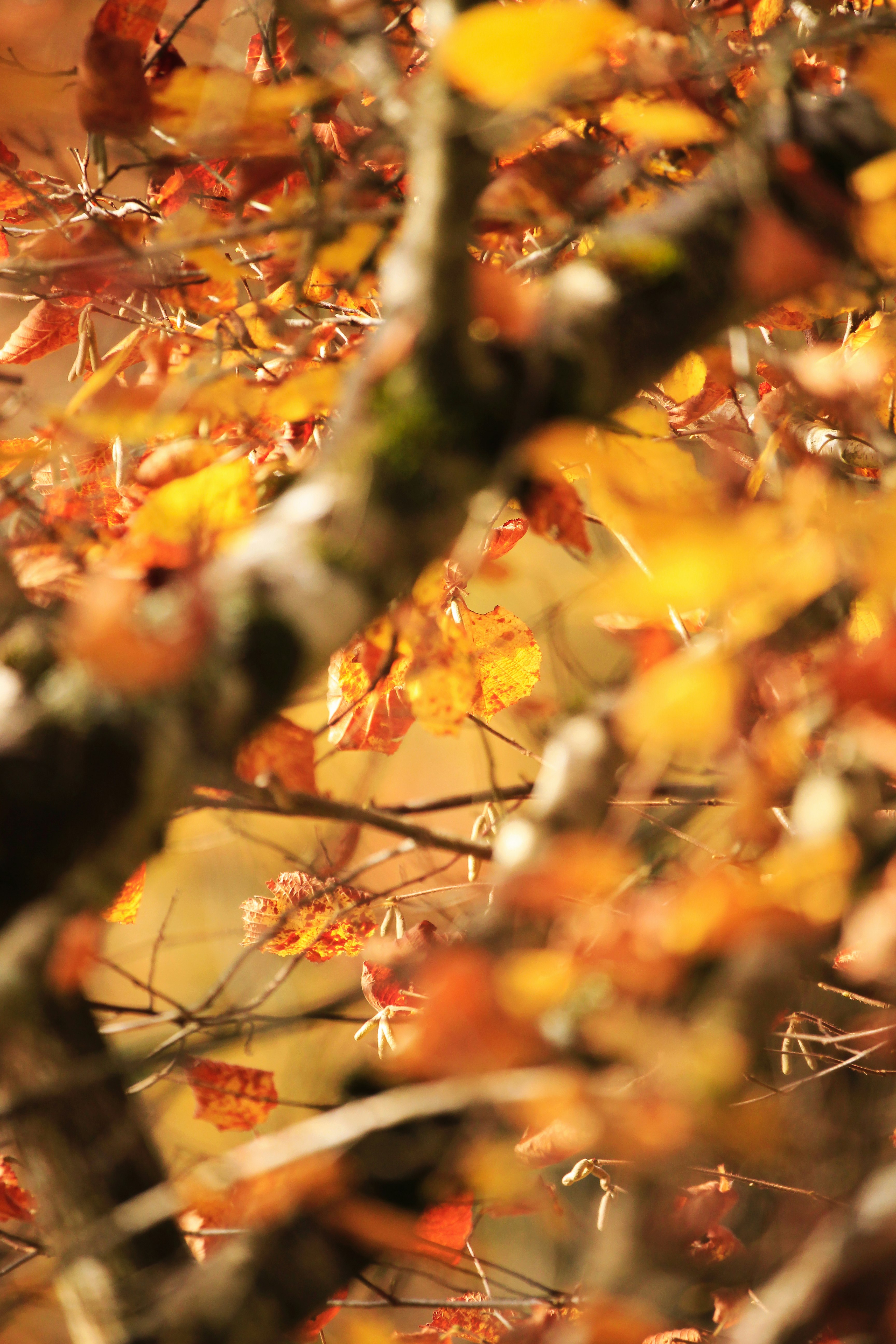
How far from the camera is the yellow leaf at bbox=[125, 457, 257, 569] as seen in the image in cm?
63

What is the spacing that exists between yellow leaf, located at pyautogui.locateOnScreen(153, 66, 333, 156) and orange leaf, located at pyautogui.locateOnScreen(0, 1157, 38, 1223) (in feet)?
3.73

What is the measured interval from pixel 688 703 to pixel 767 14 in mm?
1206

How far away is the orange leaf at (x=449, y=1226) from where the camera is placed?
0.73m

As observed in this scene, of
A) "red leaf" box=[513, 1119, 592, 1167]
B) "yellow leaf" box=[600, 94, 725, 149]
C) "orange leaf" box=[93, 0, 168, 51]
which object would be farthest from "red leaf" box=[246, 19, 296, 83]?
"red leaf" box=[513, 1119, 592, 1167]

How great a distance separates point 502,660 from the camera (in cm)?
124

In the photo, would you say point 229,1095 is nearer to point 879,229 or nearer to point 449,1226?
point 449,1226

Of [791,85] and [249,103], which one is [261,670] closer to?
[249,103]

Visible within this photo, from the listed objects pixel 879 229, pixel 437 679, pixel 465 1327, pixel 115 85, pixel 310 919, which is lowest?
pixel 465 1327

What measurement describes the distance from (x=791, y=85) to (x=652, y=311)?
291 mm

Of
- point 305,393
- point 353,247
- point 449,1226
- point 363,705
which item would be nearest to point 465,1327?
point 449,1226

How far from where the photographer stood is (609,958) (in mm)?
632

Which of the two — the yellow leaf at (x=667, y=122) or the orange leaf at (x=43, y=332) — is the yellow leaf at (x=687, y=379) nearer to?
the yellow leaf at (x=667, y=122)

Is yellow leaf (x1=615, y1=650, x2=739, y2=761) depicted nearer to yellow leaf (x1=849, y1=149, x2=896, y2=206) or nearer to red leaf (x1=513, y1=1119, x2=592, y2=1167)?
yellow leaf (x1=849, y1=149, x2=896, y2=206)

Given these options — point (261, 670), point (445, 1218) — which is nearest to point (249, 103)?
point (261, 670)
